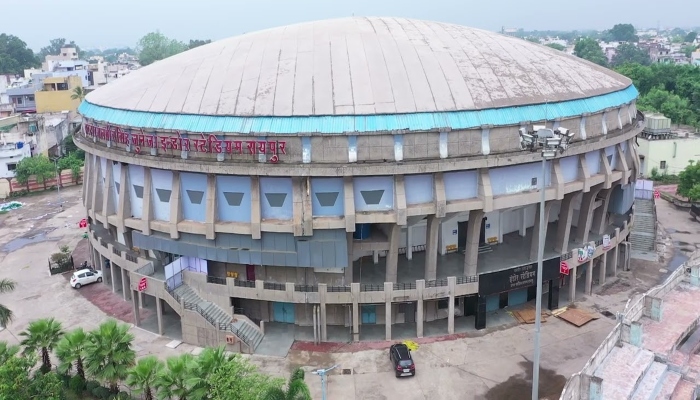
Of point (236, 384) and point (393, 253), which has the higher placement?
point (393, 253)

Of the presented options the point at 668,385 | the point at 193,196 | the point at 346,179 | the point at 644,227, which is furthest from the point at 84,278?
the point at 644,227

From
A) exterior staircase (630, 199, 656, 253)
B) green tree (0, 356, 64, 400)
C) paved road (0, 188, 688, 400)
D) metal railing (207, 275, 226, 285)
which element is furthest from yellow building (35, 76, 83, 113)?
exterior staircase (630, 199, 656, 253)

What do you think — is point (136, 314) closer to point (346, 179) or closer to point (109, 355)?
point (109, 355)

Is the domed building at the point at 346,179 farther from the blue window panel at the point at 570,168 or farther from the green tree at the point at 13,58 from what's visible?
the green tree at the point at 13,58

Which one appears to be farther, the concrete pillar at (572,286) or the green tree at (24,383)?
the concrete pillar at (572,286)

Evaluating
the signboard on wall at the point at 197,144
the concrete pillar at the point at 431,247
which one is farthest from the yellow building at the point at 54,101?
the concrete pillar at the point at 431,247

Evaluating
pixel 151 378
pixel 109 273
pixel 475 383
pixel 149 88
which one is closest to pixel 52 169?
pixel 109 273
